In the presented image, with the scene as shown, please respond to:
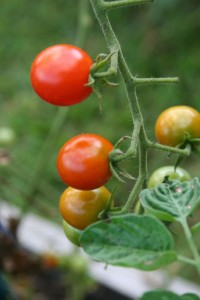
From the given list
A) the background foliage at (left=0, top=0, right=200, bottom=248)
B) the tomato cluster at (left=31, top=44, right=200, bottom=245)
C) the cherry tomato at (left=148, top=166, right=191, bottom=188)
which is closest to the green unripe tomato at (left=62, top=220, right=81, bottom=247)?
the tomato cluster at (left=31, top=44, right=200, bottom=245)

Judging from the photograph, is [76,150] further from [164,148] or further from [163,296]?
[163,296]

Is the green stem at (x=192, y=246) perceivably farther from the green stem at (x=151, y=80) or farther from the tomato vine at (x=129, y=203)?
the green stem at (x=151, y=80)

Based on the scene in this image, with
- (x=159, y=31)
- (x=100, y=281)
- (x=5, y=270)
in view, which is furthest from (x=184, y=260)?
(x=159, y=31)

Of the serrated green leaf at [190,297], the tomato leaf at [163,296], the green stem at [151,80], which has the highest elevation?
the green stem at [151,80]

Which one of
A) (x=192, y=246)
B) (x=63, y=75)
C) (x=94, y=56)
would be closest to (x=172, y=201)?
(x=192, y=246)

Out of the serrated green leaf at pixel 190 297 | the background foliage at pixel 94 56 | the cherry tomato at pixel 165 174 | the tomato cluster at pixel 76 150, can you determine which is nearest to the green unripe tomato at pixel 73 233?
the tomato cluster at pixel 76 150

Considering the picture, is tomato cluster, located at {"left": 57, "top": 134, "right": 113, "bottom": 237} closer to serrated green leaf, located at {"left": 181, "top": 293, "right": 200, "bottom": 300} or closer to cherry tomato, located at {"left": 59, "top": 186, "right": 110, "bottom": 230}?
cherry tomato, located at {"left": 59, "top": 186, "right": 110, "bottom": 230}
